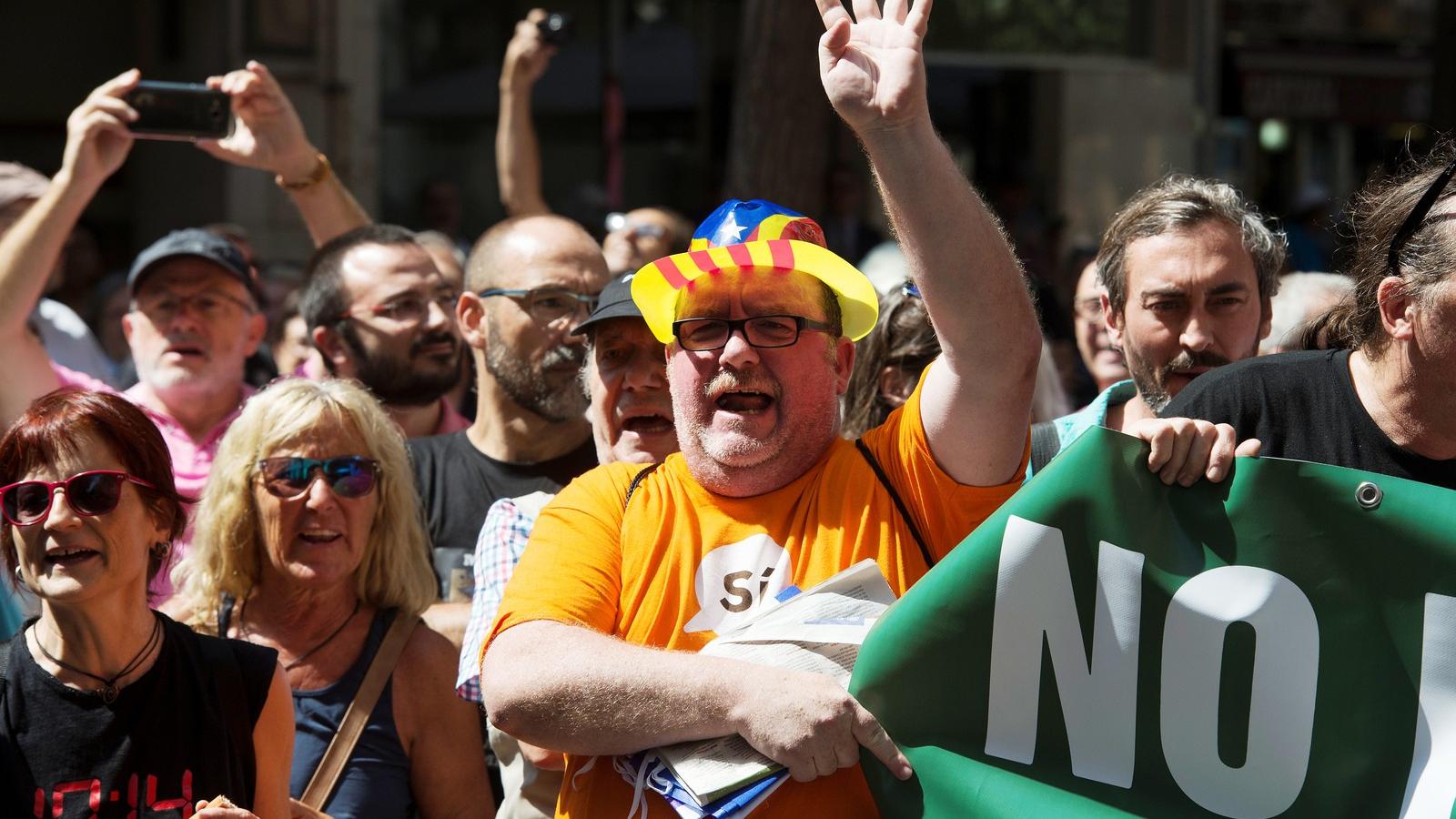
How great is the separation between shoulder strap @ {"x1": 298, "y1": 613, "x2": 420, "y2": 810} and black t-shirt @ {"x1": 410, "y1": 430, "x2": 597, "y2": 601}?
1.58ft


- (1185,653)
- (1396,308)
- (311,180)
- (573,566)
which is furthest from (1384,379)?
(311,180)

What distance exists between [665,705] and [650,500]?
18.3 inches

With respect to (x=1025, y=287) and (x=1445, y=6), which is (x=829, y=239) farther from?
(x=1025, y=287)

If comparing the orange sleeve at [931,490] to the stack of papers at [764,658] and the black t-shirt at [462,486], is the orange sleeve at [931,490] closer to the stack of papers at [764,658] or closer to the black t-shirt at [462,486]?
the stack of papers at [764,658]

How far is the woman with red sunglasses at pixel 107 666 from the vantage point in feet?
9.66

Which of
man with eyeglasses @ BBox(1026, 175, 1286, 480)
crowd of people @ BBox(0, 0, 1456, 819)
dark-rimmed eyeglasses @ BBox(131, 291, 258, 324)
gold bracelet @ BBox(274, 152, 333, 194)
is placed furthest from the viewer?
gold bracelet @ BBox(274, 152, 333, 194)

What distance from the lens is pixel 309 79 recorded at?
11.5 metres

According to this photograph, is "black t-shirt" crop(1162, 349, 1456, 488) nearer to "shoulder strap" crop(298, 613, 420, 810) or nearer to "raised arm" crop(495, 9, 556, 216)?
"shoulder strap" crop(298, 613, 420, 810)

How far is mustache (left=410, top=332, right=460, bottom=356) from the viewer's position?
199 inches

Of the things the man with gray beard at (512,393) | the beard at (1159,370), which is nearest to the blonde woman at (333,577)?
the man with gray beard at (512,393)

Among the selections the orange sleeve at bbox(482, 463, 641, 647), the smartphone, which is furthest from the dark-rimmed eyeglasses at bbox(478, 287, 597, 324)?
the orange sleeve at bbox(482, 463, 641, 647)

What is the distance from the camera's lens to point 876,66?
2.72m

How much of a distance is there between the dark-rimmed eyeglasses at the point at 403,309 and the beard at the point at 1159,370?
7.00 ft

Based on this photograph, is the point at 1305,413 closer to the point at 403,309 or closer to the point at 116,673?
the point at 116,673
